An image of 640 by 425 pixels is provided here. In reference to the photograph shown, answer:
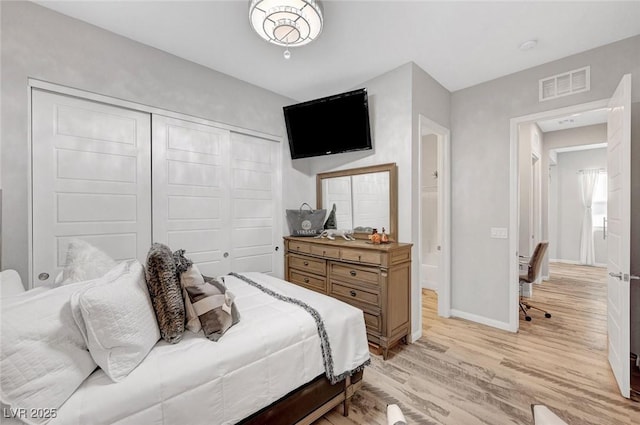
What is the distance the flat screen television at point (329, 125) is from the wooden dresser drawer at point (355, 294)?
1.56 metres

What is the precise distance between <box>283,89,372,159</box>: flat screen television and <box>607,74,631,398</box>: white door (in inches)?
78.0

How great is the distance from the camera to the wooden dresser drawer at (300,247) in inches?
130

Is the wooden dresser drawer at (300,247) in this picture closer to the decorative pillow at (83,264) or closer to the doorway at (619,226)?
the decorative pillow at (83,264)

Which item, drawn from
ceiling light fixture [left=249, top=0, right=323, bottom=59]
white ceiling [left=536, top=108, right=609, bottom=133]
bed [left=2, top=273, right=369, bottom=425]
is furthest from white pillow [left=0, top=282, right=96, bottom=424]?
white ceiling [left=536, top=108, right=609, bottom=133]

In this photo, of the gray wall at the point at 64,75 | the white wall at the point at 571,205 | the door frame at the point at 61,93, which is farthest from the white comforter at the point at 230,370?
the white wall at the point at 571,205

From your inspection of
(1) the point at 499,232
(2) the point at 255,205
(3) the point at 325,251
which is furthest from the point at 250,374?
(1) the point at 499,232

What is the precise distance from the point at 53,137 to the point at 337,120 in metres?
2.57

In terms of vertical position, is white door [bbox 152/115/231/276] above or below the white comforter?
above

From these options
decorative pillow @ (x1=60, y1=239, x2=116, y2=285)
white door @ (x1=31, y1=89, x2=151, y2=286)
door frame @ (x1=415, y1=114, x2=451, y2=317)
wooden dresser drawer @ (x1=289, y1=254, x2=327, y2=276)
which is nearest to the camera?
decorative pillow @ (x1=60, y1=239, x2=116, y2=285)

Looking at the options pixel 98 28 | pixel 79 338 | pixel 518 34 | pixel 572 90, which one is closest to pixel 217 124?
pixel 98 28

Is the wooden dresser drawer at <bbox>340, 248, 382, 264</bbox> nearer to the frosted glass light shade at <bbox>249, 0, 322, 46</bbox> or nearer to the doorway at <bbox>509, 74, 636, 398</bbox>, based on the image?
the doorway at <bbox>509, 74, 636, 398</bbox>

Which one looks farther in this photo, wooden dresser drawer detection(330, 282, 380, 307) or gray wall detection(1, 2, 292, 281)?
wooden dresser drawer detection(330, 282, 380, 307)

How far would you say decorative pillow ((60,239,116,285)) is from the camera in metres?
1.66

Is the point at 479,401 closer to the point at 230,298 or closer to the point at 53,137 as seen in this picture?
the point at 230,298
